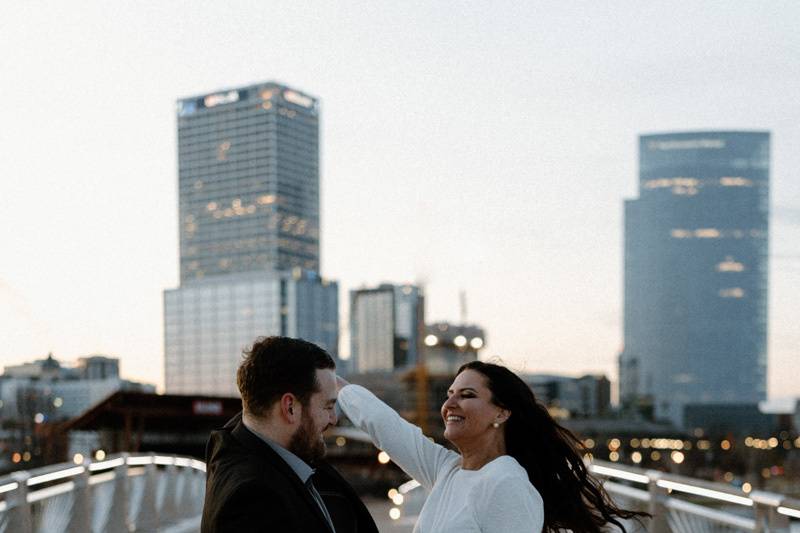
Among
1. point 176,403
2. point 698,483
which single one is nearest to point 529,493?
point 698,483

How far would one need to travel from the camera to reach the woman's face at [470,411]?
3.41 meters

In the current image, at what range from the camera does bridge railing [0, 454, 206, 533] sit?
711 centimetres

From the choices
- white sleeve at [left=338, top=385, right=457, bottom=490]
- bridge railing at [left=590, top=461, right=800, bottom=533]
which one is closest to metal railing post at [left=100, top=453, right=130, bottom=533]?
bridge railing at [left=590, top=461, right=800, bottom=533]

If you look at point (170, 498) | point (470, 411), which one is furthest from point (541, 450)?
point (170, 498)

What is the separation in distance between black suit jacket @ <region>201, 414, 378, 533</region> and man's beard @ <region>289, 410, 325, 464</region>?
7cm

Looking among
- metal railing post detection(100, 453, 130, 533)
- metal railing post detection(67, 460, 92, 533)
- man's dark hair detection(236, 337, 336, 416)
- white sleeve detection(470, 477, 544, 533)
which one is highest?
man's dark hair detection(236, 337, 336, 416)

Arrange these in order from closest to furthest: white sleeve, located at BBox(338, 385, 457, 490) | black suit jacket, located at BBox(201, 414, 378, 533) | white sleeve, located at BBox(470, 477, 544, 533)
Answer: black suit jacket, located at BBox(201, 414, 378, 533), white sleeve, located at BBox(470, 477, 544, 533), white sleeve, located at BBox(338, 385, 457, 490)

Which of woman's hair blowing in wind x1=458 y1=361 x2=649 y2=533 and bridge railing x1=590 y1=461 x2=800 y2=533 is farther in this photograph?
bridge railing x1=590 y1=461 x2=800 y2=533

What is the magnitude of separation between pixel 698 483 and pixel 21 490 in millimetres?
4196

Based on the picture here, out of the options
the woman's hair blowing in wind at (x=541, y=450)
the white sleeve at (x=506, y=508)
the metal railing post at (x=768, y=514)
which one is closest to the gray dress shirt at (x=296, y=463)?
the white sleeve at (x=506, y=508)

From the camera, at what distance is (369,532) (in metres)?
3.06

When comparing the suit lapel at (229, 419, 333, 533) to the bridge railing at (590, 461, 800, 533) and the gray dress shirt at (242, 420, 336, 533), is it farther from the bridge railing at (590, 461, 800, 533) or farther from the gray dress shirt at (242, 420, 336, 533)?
the bridge railing at (590, 461, 800, 533)

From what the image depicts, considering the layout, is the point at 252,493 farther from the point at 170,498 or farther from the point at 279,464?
the point at 170,498

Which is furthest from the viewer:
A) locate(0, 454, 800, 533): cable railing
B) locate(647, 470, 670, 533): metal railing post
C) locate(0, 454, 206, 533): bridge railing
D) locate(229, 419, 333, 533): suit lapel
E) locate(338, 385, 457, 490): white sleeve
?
locate(647, 470, 670, 533): metal railing post
